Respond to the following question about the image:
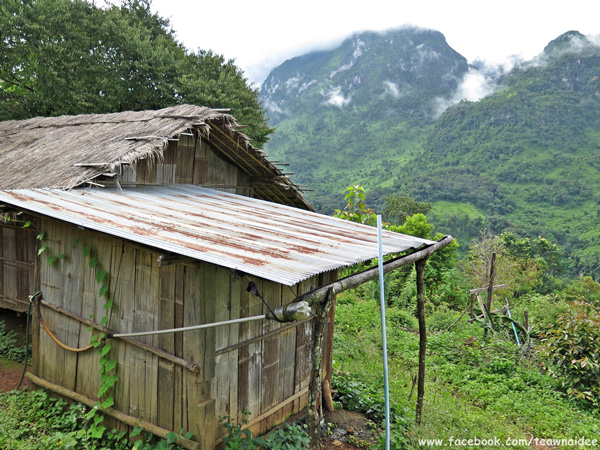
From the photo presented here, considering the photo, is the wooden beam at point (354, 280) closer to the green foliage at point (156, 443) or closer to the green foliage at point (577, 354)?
the green foliage at point (156, 443)

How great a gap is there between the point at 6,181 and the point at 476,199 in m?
46.0

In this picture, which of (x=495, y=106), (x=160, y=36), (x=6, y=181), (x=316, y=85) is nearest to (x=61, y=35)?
(x=160, y=36)

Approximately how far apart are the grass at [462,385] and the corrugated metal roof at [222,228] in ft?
8.18

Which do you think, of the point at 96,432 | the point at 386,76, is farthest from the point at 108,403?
the point at 386,76

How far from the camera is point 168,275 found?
416cm

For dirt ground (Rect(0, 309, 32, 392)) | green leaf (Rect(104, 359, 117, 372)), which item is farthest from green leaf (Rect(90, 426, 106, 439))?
dirt ground (Rect(0, 309, 32, 392))

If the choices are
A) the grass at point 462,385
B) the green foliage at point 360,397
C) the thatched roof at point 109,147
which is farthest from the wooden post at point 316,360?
the thatched roof at point 109,147

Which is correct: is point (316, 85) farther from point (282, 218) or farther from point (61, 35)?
point (282, 218)

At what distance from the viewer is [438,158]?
60031 millimetres

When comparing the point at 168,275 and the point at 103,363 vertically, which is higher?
the point at 168,275

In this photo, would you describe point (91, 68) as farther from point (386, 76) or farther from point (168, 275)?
point (386, 76)

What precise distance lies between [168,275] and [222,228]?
2.27ft

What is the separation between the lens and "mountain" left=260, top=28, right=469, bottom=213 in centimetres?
6581

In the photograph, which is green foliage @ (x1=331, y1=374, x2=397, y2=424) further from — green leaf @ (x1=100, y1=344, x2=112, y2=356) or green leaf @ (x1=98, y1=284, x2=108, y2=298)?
green leaf @ (x1=98, y1=284, x2=108, y2=298)
